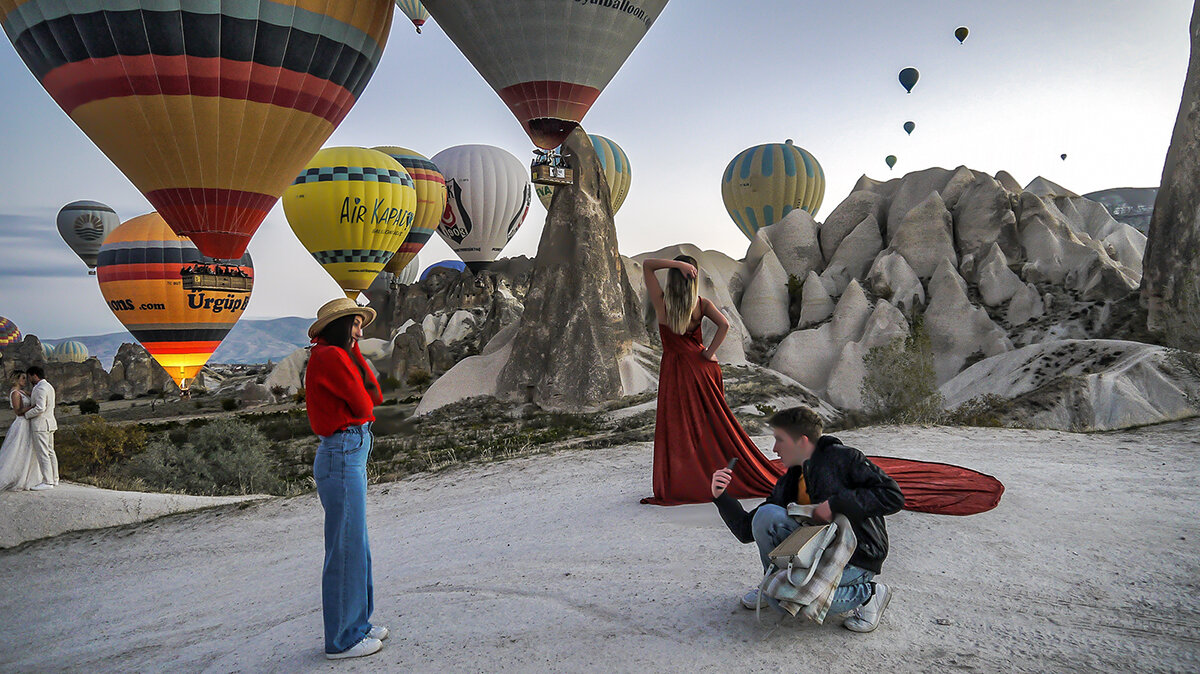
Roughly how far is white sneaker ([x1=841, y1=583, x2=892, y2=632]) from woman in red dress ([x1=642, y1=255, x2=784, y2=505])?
9.00 ft

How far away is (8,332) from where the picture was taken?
217 feet

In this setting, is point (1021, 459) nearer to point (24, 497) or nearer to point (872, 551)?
point (872, 551)

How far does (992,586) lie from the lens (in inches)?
179

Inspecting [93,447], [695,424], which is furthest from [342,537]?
[93,447]

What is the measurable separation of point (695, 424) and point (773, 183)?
3821 cm

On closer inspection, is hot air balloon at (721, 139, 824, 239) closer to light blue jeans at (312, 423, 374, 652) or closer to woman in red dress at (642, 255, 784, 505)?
woman in red dress at (642, 255, 784, 505)

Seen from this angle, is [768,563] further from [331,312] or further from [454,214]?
[454,214]

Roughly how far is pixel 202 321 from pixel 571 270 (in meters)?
15.0

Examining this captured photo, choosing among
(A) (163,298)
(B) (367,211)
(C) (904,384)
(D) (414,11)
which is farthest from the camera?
(D) (414,11)

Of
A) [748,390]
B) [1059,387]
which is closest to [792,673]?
[1059,387]

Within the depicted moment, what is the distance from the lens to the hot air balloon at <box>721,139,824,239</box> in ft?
139

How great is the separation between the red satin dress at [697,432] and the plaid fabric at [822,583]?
3.02 meters

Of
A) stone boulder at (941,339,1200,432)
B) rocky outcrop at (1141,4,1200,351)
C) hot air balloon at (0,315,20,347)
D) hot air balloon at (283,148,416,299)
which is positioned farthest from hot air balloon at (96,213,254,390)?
hot air balloon at (0,315,20,347)

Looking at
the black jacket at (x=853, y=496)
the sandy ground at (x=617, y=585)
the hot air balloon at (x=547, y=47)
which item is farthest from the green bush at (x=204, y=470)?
the black jacket at (x=853, y=496)
